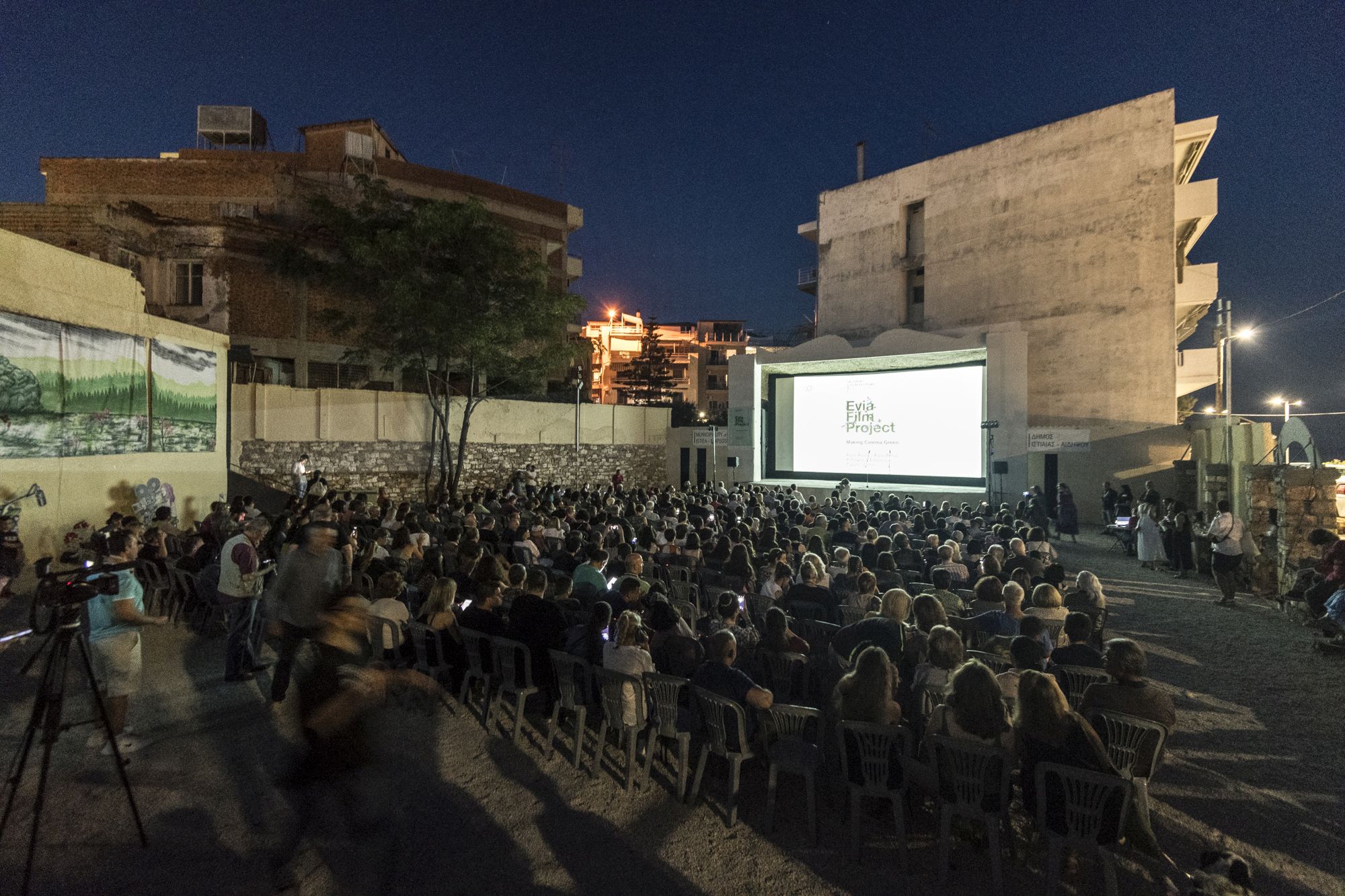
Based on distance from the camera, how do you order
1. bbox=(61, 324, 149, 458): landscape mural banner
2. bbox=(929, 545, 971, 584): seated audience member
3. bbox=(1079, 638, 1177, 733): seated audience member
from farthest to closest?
bbox=(61, 324, 149, 458): landscape mural banner → bbox=(929, 545, 971, 584): seated audience member → bbox=(1079, 638, 1177, 733): seated audience member

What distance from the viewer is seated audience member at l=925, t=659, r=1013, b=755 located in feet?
10.4

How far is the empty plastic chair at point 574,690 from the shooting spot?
4.30 m

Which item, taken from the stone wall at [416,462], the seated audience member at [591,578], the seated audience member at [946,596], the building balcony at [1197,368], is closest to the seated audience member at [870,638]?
the seated audience member at [946,596]

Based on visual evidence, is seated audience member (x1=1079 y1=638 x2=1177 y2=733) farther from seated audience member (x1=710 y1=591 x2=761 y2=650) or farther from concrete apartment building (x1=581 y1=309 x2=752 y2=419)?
concrete apartment building (x1=581 y1=309 x2=752 y2=419)

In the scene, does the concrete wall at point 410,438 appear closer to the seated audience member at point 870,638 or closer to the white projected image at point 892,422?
the white projected image at point 892,422

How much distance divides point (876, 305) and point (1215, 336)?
1200 centimetres

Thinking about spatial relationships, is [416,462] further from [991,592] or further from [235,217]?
[991,592]

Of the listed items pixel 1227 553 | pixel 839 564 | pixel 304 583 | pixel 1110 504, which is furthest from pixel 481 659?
pixel 1110 504

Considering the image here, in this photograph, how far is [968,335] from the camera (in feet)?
56.6

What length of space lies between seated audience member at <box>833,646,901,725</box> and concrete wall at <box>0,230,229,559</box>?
1048 centimetres

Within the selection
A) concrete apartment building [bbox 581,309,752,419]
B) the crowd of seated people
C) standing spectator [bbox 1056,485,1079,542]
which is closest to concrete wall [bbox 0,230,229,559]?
the crowd of seated people

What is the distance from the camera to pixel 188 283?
21.6 meters

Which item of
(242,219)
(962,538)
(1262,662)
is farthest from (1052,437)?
(242,219)

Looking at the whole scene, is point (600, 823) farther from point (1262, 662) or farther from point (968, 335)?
point (968, 335)
